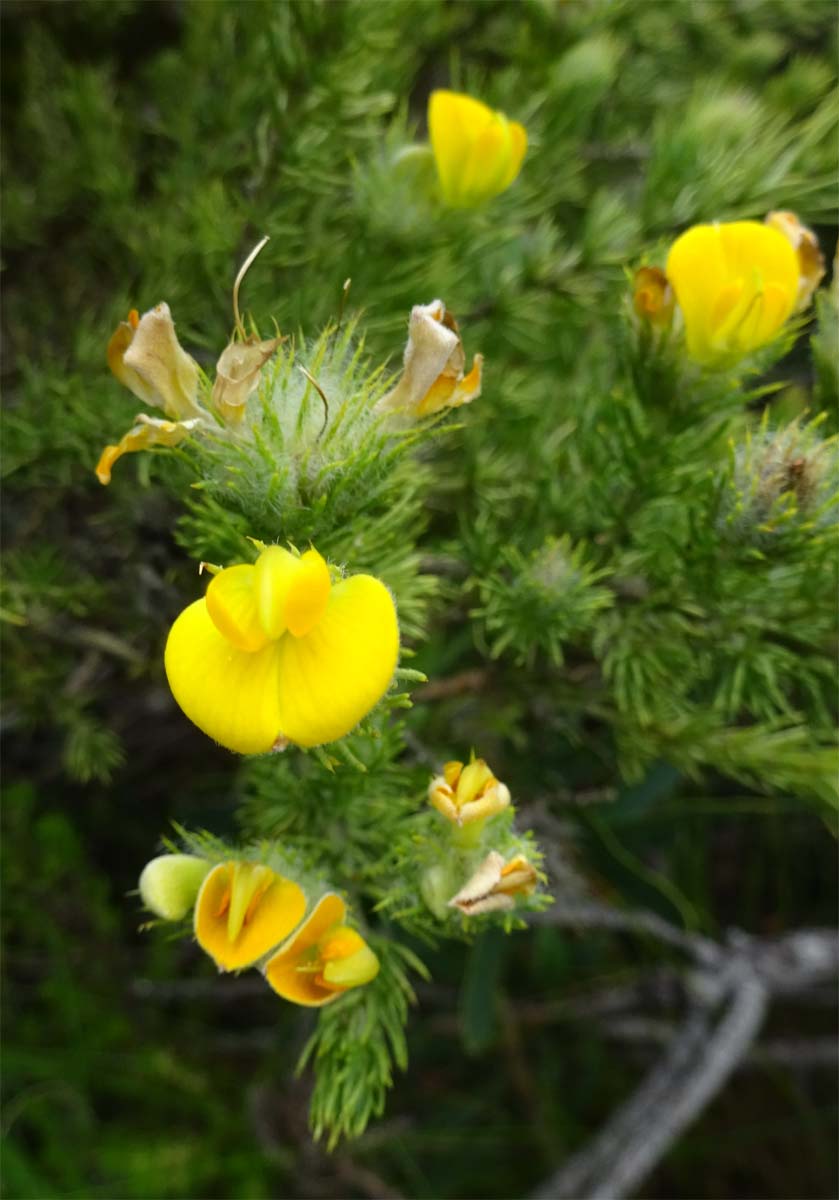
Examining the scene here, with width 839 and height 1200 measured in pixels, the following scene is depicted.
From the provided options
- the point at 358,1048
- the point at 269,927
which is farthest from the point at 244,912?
the point at 358,1048

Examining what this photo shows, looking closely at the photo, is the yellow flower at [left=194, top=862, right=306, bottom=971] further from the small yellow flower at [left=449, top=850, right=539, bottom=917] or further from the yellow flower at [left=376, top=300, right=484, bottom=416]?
the yellow flower at [left=376, top=300, right=484, bottom=416]

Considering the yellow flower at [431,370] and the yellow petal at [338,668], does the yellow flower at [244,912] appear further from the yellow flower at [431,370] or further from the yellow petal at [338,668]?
the yellow flower at [431,370]

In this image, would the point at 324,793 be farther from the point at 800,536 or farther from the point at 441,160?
the point at 441,160

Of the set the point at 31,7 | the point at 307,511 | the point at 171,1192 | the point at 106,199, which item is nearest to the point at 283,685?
the point at 307,511

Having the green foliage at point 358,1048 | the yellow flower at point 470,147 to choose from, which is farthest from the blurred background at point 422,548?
the green foliage at point 358,1048

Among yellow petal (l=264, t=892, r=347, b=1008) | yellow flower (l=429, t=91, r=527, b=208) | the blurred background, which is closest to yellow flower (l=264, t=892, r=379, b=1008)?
yellow petal (l=264, t=892, r=347, b=1008)

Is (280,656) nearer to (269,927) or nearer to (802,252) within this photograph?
(269,927)
